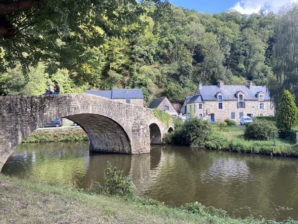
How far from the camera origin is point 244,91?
124 feet

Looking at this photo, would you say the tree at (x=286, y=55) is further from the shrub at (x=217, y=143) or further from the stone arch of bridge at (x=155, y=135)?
the stone arch of bridge at (x=155, y=135)

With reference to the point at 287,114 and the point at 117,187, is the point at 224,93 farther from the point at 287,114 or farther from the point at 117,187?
the point at 117,187

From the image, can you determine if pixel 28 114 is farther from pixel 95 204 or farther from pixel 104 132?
pixel 104 132

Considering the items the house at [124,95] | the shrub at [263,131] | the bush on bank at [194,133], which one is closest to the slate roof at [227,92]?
the house at [124,95]

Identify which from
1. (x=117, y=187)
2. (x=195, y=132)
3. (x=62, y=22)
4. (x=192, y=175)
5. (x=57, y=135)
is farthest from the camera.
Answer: (x=57, y=135)

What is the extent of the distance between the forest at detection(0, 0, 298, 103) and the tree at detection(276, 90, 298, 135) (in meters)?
2.58

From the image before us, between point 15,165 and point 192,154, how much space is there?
1104 centimetres

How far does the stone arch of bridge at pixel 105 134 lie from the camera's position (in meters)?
16.4

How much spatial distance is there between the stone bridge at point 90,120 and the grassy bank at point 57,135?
6.66m

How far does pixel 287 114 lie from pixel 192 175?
41.2 feet

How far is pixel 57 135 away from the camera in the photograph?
25875mm

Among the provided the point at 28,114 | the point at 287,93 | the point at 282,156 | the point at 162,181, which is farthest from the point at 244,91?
the point at 28,114

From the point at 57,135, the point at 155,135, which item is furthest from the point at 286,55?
the point at 57,135

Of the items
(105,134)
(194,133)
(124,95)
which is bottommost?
(194,133)
